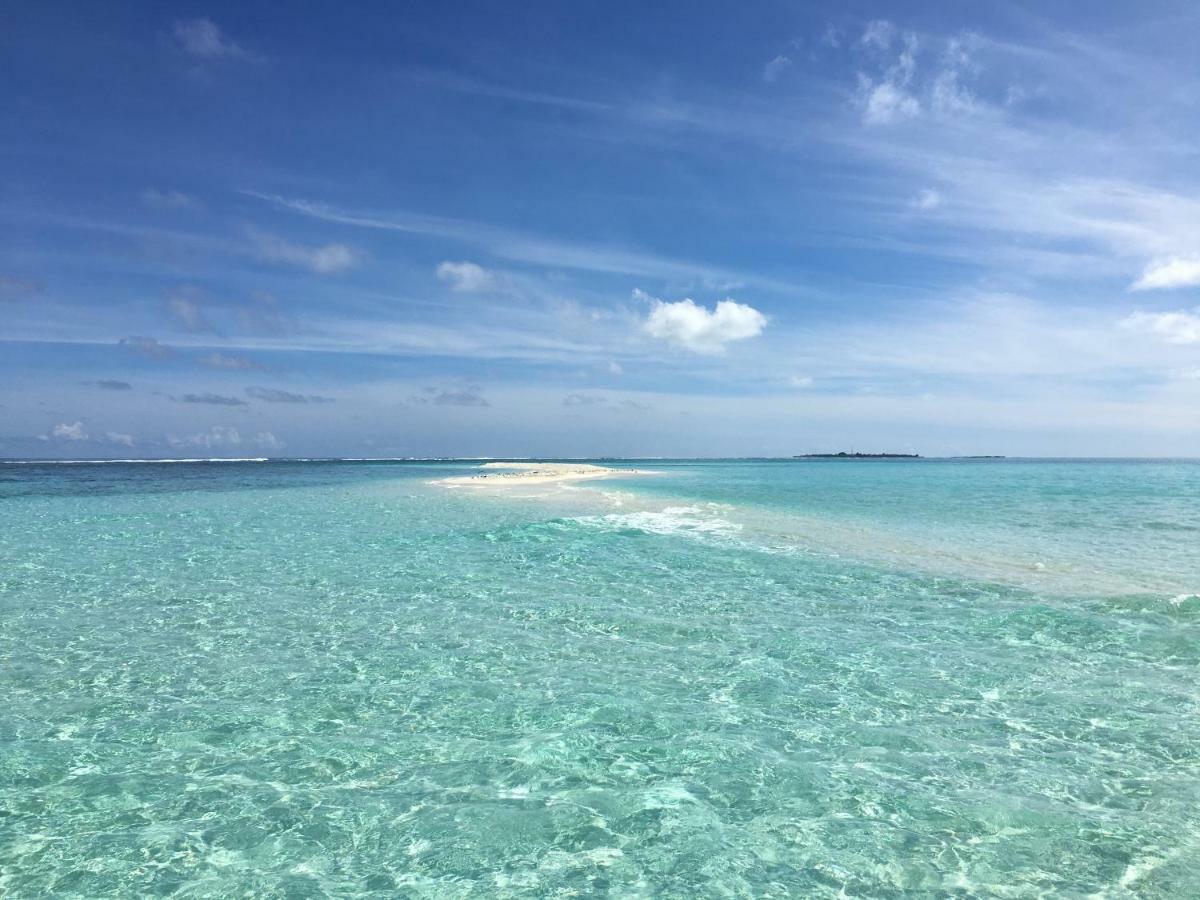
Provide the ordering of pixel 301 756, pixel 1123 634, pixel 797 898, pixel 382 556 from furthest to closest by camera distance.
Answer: pixel 382 556 < pixel 1123 634 < pixel 301 756 < pixel 797 898

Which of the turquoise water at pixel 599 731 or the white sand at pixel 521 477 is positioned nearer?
the turquoise water at pixel 599 731

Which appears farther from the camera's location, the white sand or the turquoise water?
the white sand

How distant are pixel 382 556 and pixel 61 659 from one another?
33.3 feet

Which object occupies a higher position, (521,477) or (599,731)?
(521,477)

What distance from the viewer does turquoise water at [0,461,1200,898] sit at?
5414 mm

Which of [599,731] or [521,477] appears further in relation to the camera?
[521,477]

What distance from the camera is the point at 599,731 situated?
25.9 ft

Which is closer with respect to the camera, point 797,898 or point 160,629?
point 797,898

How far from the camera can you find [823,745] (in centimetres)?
754

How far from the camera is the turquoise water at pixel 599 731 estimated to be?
5414 mm

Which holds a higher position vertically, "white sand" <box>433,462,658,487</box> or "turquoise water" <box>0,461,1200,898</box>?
→ "white sand" <box>433,462,658,487</box>

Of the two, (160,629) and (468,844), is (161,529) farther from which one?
(468,844)

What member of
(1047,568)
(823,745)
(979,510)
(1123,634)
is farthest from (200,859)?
(979,510)

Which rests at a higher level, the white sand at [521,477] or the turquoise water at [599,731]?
the white sand at [521,477]
